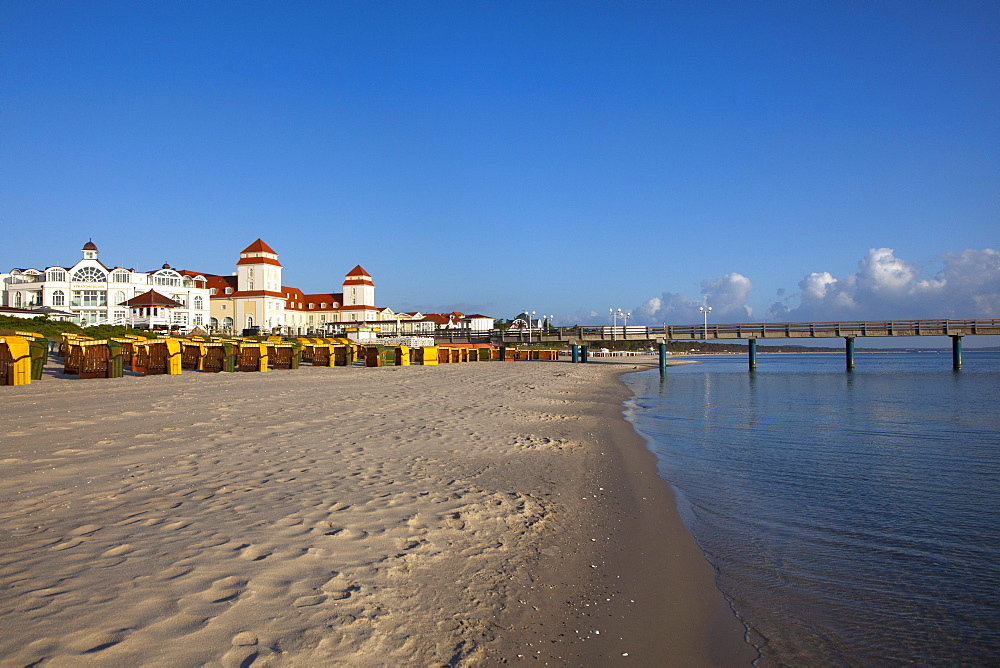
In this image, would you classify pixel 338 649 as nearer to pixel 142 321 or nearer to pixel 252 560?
pixel 252 560

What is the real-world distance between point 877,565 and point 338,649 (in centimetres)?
463

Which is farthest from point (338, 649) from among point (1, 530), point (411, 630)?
point (1, 530)

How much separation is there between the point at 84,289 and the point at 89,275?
148 cm

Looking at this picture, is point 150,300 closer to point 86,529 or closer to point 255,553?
point 86,529

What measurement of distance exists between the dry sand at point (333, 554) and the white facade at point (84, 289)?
178ft

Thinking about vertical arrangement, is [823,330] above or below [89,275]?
below

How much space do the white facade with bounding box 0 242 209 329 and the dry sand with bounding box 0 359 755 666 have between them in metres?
54.3

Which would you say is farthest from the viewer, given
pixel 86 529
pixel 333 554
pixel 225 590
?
pixel 86 529

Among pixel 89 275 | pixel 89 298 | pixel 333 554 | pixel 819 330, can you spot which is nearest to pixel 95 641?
pixel 333 554

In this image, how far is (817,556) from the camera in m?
5.35

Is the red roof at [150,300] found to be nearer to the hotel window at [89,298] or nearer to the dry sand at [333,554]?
the hotel window at [89,298]

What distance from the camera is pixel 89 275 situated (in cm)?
5781

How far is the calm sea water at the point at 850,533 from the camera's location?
3.94 meters

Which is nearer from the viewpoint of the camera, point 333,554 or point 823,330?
point 333,554
